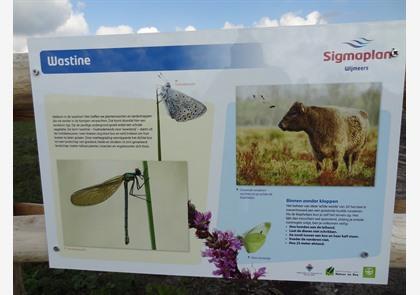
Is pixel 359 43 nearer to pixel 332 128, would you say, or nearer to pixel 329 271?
pixel 332 128

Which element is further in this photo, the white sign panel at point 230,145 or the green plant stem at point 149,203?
the green plant stem at point 149,203

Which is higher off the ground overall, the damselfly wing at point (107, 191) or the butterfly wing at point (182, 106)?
the butterfly wing at point (182, 106)

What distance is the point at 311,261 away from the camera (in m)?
1.16

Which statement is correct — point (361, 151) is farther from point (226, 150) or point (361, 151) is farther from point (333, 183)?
point (226, 150)

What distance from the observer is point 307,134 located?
110cm

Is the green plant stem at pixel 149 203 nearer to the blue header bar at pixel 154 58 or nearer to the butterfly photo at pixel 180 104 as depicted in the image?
the butterfly photo at pixel 180 104

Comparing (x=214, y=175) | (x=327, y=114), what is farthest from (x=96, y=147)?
(x=327, y=114)

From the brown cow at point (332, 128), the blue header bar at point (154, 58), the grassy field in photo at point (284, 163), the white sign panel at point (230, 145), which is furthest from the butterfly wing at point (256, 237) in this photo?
the blue header bar at point (154, 58)

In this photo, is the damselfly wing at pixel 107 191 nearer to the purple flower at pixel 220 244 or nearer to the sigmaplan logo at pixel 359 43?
the purple flower at pixel 220 244

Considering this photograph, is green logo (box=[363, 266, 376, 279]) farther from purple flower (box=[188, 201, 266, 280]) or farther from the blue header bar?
the blue header bar

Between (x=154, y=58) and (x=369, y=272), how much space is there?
3.57 feet

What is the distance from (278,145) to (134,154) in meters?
0.53

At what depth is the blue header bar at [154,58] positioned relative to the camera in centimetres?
106

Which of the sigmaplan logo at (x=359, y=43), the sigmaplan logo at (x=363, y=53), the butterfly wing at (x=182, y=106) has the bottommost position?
the butterfly wing at (x=182, y=106)
